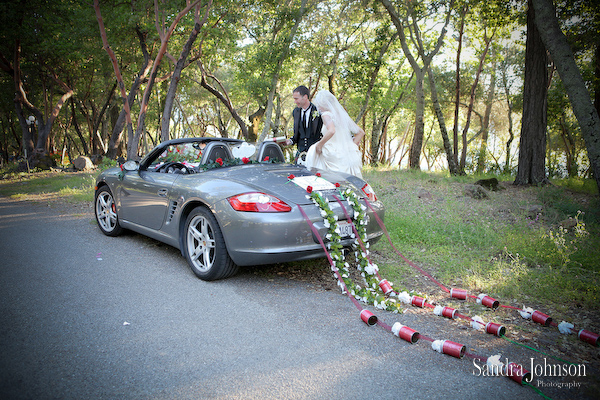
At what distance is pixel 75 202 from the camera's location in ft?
31.7

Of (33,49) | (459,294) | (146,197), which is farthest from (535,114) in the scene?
(33,49)

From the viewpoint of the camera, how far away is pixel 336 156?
233 inches

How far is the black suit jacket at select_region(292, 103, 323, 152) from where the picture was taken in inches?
238

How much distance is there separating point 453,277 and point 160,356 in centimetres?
319

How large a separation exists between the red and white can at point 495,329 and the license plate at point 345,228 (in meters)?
1.47

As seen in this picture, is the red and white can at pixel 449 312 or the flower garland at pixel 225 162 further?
the flower garland at pixel 225 162

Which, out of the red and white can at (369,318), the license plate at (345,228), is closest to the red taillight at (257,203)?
the license plate at (345,228)

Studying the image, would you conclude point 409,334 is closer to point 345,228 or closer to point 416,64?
point 345,228

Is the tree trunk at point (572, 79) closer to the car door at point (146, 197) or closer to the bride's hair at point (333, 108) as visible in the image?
the bride's hair at point (333, 108)

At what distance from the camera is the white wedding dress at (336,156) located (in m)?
5.89

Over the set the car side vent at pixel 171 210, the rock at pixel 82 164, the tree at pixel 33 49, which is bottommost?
the rock at pixel 82 164

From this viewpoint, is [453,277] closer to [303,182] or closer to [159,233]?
[303,182]

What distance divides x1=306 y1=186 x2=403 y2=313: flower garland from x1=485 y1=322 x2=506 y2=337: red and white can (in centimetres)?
70

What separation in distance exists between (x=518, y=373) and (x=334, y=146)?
4152 mm
